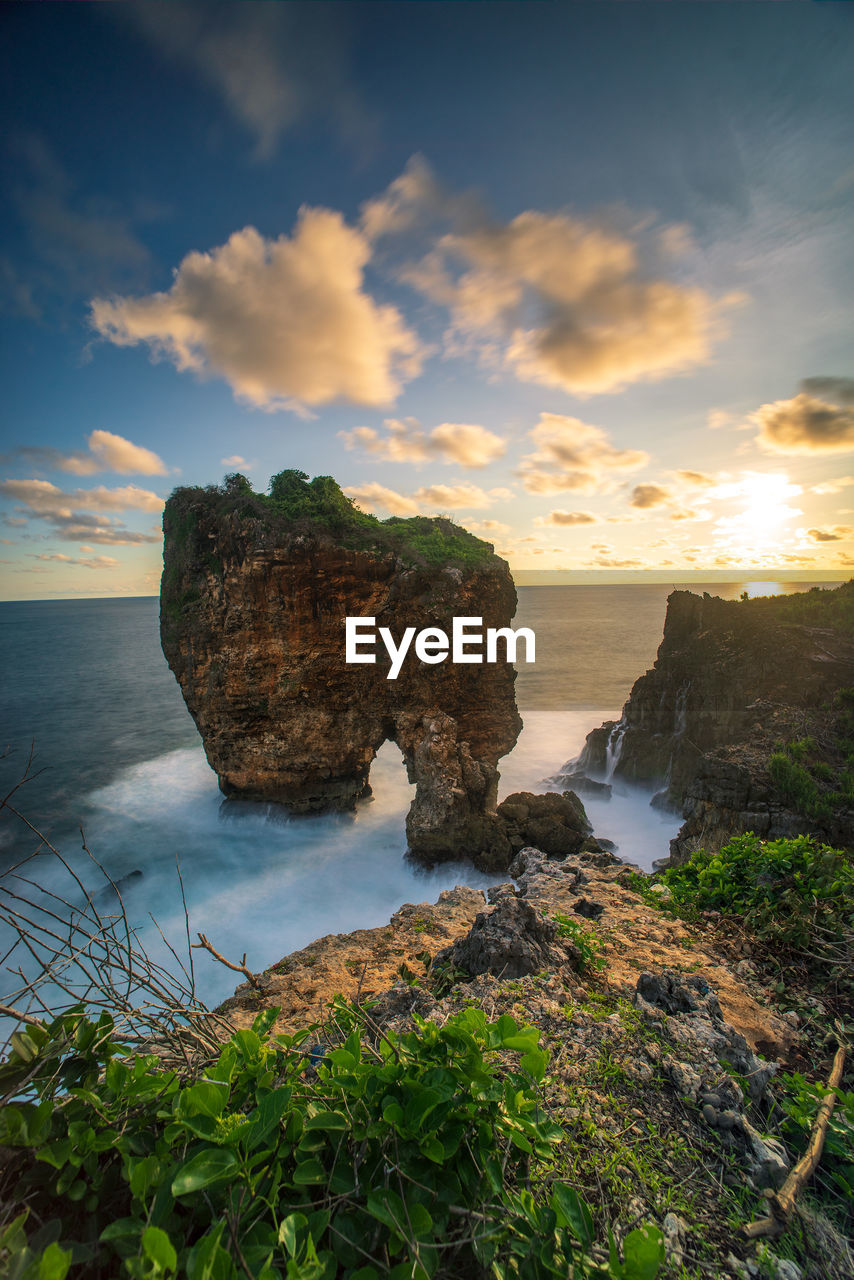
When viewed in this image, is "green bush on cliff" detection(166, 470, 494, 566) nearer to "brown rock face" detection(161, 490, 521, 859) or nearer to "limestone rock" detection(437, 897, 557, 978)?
"brown rock face" detection(161, 490, 521, 859)

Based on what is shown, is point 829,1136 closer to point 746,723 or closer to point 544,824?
point 544,824

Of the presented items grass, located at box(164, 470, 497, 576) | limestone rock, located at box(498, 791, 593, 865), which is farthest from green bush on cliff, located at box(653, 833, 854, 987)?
grass, located at box(164, 470, 497, 576)

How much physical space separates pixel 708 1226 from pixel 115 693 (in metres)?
45.6

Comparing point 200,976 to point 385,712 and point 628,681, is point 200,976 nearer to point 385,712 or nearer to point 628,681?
point 385,712

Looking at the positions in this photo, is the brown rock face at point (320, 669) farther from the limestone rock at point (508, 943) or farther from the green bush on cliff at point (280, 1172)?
the green bush on cliff at point (280, 1172)

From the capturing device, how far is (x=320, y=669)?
1484 centimetres

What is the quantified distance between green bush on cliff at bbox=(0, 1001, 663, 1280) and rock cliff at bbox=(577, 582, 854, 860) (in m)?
10.2

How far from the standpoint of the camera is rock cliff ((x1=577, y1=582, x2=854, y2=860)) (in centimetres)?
948

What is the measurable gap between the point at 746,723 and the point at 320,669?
1278cm

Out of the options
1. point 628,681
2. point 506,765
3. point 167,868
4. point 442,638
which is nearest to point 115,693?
point 167,868

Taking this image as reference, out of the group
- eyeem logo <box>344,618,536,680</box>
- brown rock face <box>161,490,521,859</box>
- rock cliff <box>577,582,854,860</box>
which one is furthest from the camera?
eyeem logo <box>344,618,536,680</box>

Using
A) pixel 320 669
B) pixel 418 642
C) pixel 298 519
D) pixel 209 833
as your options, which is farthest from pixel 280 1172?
pixel 209 833

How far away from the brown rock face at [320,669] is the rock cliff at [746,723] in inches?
241

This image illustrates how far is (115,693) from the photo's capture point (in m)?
39.0
